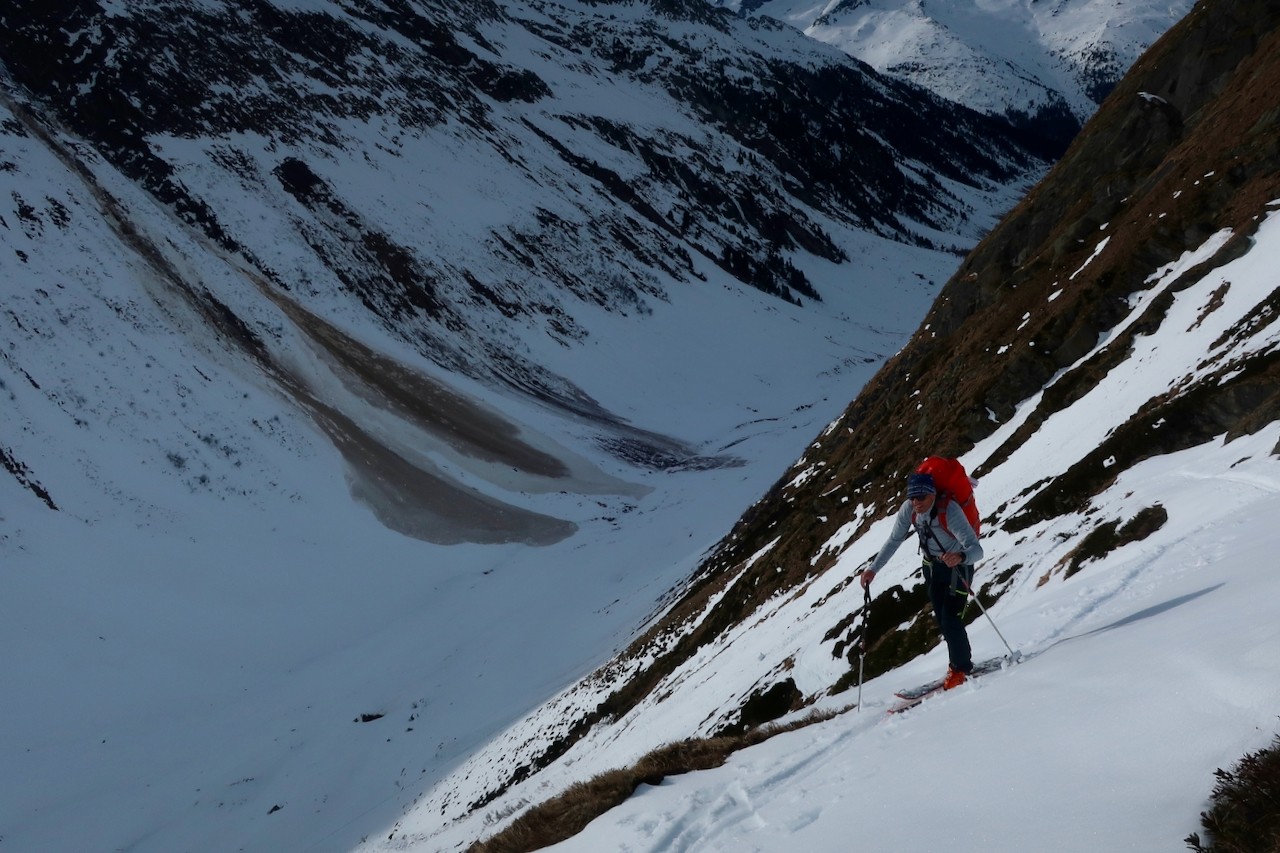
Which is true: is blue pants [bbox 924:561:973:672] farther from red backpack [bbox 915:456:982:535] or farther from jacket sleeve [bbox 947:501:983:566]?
red backpack [bbox 915:456:982:535]

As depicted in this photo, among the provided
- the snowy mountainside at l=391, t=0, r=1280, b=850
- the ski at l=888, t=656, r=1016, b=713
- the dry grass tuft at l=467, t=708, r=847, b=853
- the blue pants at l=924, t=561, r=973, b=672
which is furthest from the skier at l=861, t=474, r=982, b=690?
the dry grass tuft at l=467, t=708, r=847, b=853

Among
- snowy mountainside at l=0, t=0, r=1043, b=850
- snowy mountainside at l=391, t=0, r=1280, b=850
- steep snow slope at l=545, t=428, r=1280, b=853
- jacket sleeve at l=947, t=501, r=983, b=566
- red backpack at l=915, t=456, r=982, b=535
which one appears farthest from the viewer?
snowy mountainside at l=0, t=0, r=1043, b=850

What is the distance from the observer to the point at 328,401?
5450cm

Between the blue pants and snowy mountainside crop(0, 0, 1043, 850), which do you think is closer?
the blue pants

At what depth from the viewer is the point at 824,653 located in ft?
40.2

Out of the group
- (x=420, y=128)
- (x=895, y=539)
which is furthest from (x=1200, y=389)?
(x=420, y=128)

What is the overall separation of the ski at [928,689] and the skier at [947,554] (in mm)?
116

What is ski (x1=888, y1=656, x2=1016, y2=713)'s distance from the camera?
745cm

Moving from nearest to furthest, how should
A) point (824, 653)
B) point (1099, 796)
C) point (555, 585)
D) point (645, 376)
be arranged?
point (1099, 796)
point (824, 653)
point (555, 585)
point (645, 376)

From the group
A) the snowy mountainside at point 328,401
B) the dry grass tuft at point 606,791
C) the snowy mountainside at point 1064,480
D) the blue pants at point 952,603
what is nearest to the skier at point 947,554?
the blue pants at point 952,603

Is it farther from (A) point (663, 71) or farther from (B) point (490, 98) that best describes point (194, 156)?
(A) point (663, 71)

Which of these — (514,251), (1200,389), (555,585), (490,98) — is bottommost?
(555,585)

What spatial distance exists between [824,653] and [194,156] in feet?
248

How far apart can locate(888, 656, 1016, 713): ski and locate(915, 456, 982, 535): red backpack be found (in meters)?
1.25
